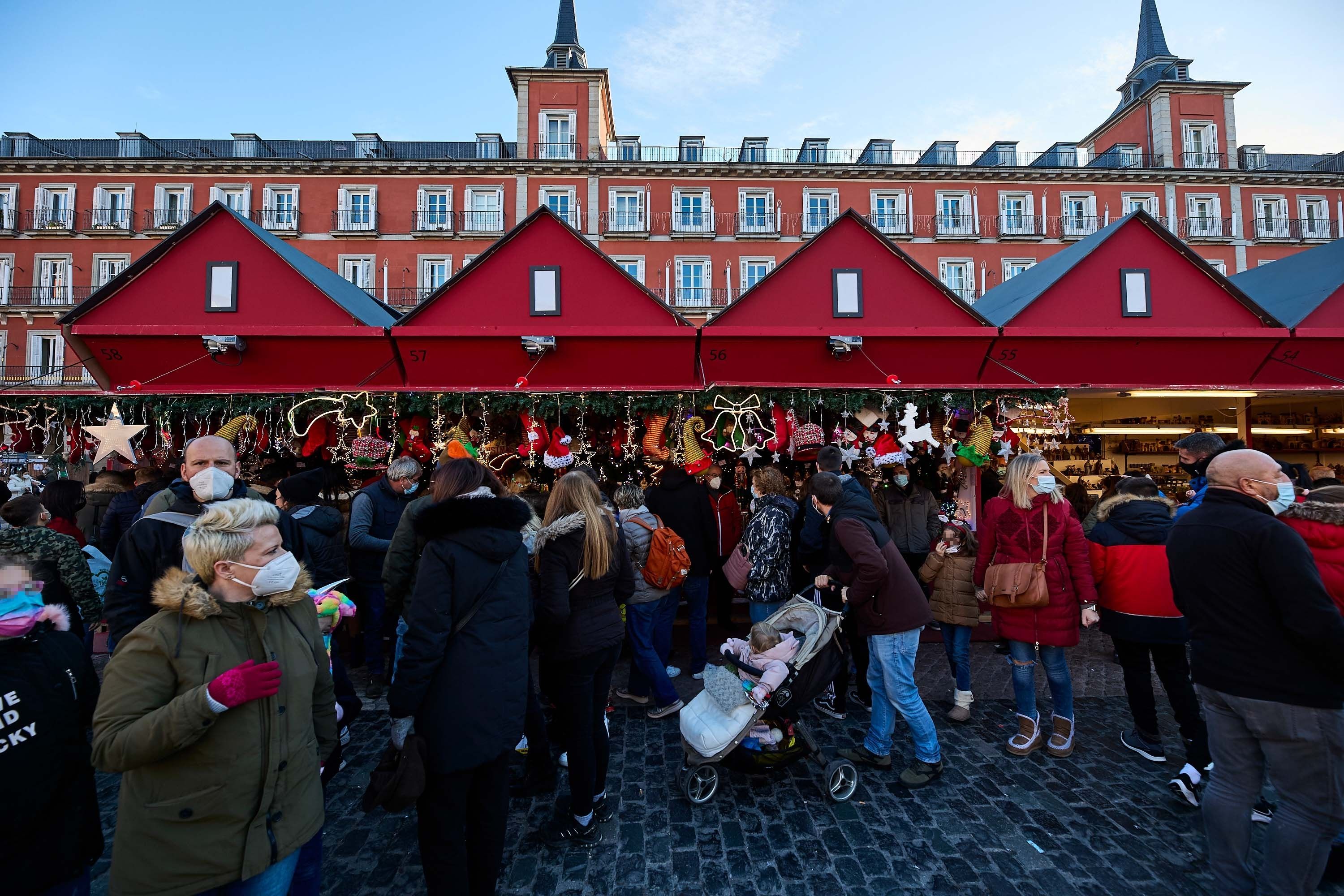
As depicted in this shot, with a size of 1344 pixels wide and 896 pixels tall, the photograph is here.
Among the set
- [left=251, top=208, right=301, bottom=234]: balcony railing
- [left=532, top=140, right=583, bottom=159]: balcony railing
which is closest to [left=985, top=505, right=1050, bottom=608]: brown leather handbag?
[left=532, top=140, right=583, bottom=159]: balcony railing

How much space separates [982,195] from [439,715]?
113ft

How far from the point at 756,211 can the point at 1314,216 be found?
2930 cm

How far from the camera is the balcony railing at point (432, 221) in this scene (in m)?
27.5

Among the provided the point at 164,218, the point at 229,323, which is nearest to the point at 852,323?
the point at 229,323

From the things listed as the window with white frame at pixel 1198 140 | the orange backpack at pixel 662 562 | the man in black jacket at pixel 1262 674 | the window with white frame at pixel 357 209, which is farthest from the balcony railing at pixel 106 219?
the window with white frame at pixel 1198 140

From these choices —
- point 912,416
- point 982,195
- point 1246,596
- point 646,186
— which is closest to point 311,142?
point 646,186

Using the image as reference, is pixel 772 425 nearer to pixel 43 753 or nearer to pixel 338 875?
pixel 338 875

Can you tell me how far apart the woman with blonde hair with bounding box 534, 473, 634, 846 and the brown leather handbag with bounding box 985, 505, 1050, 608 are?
270 cm

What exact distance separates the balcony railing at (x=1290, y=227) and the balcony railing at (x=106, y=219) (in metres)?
56.5

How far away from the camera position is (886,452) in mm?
6078

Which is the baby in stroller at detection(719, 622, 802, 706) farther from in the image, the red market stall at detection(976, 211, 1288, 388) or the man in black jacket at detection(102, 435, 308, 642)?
the red market stall at detection(976, 211, 1288, 388)

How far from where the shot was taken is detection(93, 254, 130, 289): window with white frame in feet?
88.0

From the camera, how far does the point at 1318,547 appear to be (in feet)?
9.27

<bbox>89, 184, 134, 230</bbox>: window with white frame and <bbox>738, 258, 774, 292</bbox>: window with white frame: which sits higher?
<bbox>89, 184, 134, 230</bbox>: window with white frame
